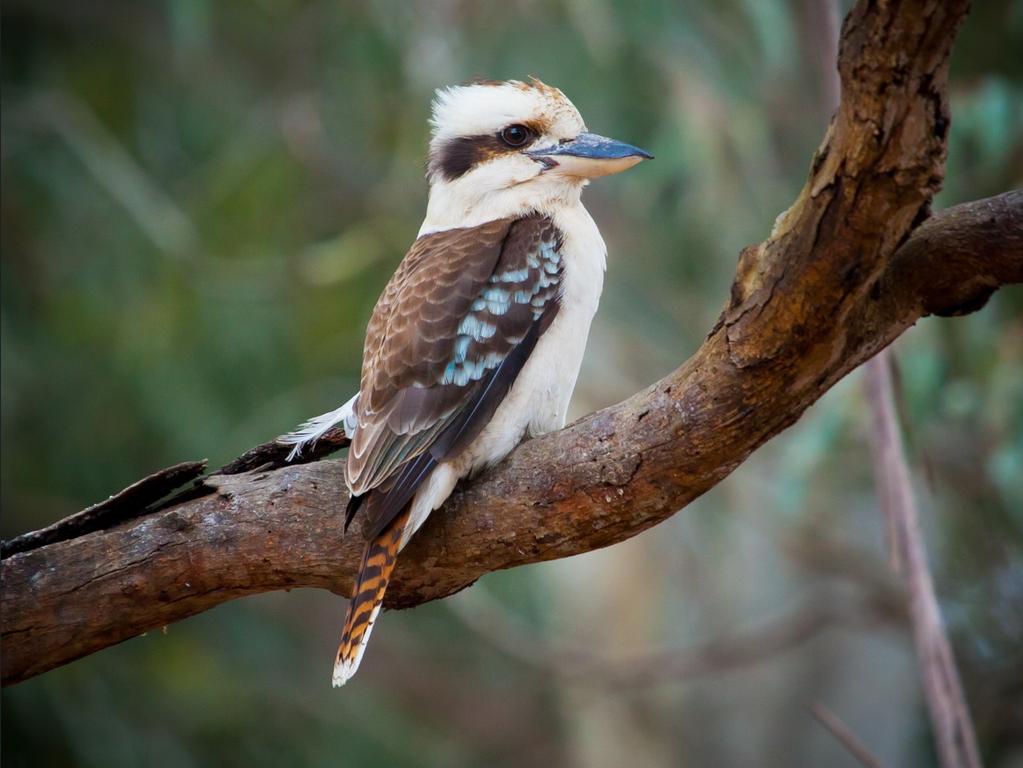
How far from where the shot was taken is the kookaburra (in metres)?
2.12

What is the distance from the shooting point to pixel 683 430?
6.15 feet

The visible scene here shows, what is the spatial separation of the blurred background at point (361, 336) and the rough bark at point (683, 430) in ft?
9.31

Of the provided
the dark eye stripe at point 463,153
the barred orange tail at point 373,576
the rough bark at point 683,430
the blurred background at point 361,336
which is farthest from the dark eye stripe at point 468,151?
the blurred background at point 361,336

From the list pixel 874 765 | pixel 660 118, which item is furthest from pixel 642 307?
pixel 874 765

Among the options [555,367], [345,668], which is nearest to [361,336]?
[555,367]

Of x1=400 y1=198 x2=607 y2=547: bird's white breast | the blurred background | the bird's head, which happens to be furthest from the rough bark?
the blurred background

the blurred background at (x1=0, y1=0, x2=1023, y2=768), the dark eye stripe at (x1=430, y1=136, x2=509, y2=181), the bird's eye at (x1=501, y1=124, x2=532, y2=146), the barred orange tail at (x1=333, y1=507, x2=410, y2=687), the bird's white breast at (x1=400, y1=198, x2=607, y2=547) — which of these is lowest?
the blurred background at (x1=0, y1=0, x2=1023, y2=768)

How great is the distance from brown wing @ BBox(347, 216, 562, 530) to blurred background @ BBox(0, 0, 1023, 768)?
2.63 metres

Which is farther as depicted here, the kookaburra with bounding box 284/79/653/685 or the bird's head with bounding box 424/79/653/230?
the bird's head with bounding box 424/79/653/230

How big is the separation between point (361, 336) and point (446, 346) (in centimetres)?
420

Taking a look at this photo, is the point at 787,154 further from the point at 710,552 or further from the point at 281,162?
the point at 281,162

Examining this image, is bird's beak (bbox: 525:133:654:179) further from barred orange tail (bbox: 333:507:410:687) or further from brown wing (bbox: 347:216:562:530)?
barred orange tail (bbox: 333:507:410:687)

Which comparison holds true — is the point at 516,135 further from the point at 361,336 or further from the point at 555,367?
the point at 361,336

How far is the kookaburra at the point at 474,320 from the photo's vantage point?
212 centimetres
